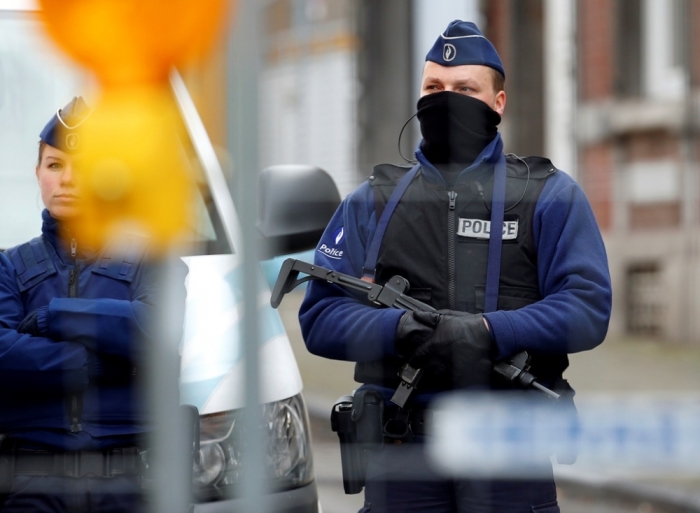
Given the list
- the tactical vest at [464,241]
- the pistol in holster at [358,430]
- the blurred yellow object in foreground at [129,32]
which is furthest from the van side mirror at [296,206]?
the blurred yellow object in foreground at [129,32]

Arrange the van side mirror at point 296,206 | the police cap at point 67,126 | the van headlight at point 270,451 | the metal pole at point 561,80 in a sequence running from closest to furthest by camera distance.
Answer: the police cap at point 67,126 → the van side mirror at point 296,206 → the metal pole at point 561,80 → the van headlight at point 270,451

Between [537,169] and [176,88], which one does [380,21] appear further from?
[176,88]

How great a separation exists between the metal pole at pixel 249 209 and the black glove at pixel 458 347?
0.88 metres

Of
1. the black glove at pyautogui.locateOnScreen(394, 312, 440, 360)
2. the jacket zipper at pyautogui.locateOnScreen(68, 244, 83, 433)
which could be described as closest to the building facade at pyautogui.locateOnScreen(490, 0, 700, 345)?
the black glove at pyautogui.locateOnScreen(394, 312, 440, 360)

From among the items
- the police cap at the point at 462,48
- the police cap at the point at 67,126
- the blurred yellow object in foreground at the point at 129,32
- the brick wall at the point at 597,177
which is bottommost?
the brick wall at the point at 597,177

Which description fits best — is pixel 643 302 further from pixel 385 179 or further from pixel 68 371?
pixel 68 371

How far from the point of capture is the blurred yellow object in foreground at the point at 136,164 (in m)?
1.30

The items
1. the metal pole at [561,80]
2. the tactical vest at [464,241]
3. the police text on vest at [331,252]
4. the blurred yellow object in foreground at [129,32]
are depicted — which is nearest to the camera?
the blurred yellow object in foreground at [129,32]

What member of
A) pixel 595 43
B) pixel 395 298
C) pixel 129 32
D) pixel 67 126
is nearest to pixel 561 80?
pixel 595 43

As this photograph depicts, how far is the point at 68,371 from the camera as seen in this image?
2.26 m

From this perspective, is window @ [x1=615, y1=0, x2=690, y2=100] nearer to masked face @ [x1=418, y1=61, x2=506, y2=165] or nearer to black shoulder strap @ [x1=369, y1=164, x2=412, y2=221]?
masked face @ [x1=418, y1=61, x2=506, y2=165]

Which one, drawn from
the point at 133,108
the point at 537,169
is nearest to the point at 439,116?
the point at 537,169

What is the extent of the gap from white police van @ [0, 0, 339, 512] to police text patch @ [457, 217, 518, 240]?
254 mm

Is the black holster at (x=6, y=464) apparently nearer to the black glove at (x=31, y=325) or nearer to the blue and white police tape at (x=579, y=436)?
the black glove at (x=31, y=325)
